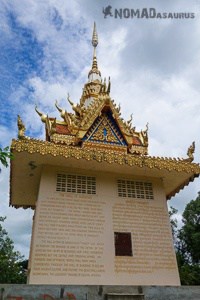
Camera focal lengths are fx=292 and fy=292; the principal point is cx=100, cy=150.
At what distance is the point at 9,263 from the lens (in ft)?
97.5

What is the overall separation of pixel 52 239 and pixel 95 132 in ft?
15.4

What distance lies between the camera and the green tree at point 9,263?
28.4 m

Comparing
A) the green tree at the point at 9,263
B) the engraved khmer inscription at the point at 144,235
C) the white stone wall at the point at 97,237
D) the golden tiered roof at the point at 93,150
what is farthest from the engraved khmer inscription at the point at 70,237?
the green tree at the point at 9,263

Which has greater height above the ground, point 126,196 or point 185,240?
point 185,240

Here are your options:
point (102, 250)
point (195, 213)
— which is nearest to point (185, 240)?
point (195, 213)

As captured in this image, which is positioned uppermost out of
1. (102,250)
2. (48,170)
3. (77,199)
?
(48,170)

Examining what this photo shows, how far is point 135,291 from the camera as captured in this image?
21.9ft

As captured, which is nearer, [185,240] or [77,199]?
[77,199]

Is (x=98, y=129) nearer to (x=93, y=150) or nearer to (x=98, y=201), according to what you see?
(x=93, y=150)

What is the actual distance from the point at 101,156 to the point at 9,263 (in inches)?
969

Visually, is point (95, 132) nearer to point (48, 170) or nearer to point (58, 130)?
point (58, 130)

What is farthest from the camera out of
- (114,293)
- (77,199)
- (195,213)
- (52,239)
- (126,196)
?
(195,213)

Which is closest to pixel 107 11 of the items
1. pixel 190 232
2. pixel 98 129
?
pixel 98 129

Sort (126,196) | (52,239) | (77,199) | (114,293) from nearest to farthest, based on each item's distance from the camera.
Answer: (114,293)
(52,239)
(77,199)
(126,196)
